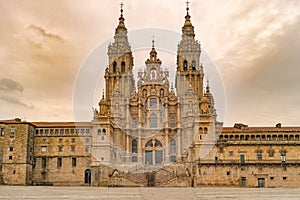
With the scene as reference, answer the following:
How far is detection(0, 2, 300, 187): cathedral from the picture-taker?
2494 inches

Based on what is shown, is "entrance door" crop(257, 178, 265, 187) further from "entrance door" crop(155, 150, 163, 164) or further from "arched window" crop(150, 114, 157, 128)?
"arched window" crop(150, 114, 157, 128)

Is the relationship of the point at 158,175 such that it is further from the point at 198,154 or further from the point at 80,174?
the point at 80,174

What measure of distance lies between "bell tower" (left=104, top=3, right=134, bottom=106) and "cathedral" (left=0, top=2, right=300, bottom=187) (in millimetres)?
193

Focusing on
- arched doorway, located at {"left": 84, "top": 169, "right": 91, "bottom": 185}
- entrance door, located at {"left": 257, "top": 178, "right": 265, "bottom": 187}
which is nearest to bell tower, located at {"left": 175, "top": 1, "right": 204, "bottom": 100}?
entrance door, located at {"left": 257, "top": 178, "right": 265, "bottom": 187}

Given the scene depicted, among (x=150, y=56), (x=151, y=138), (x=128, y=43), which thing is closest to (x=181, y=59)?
(x=150, y=56)

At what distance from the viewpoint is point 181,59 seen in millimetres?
80562

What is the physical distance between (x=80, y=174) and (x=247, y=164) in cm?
2739

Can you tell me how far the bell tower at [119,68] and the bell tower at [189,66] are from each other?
9495mm

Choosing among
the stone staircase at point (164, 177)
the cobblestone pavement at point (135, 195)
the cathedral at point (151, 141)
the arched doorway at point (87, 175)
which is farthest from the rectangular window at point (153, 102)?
the cobblestone pavement at point (135, 195)

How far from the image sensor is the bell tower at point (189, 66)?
7856 centimetres

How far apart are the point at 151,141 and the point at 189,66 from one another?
1599cm

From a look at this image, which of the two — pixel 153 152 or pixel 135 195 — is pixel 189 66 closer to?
pixel 153 152

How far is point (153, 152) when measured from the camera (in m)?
75.8

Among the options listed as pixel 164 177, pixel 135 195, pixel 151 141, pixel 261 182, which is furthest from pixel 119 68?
pixel 135 195
